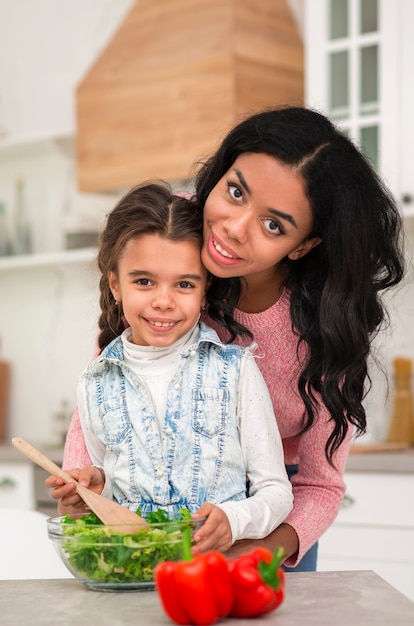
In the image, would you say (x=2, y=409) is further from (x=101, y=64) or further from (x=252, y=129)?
(x=252, y=129)

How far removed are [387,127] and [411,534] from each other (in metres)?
1.27

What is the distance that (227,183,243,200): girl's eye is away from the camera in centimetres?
151

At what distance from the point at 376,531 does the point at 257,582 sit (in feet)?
6.55

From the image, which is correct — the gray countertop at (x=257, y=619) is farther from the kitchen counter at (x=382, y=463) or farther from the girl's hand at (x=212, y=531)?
the kitchen counter at (x=382, y=463)

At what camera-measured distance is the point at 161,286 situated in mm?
1505

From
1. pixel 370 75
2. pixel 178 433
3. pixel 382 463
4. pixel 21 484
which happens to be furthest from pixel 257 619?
pixel 21 484

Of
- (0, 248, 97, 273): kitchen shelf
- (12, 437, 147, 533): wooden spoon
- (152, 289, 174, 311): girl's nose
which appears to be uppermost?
(0, 248, 97, 273): kitchen shelf

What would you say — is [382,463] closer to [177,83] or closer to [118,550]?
[177,83]

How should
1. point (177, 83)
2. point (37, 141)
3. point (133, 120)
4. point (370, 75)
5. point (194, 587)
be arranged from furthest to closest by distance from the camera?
point (37, 141), point (133, 120), point (177, 83), point (370, 75), point (194, 587)

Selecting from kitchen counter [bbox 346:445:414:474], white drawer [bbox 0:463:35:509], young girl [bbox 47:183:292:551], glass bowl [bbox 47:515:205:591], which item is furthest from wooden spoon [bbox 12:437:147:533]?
white drawer [bbox 0:463:35:509]

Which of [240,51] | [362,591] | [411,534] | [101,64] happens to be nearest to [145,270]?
[362,591]

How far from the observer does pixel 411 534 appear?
297 centimetres

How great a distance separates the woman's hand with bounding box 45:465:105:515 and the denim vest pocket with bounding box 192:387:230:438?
0.54 feet

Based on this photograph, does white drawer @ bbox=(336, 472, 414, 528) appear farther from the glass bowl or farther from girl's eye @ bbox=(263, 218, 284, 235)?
the glass bowl
